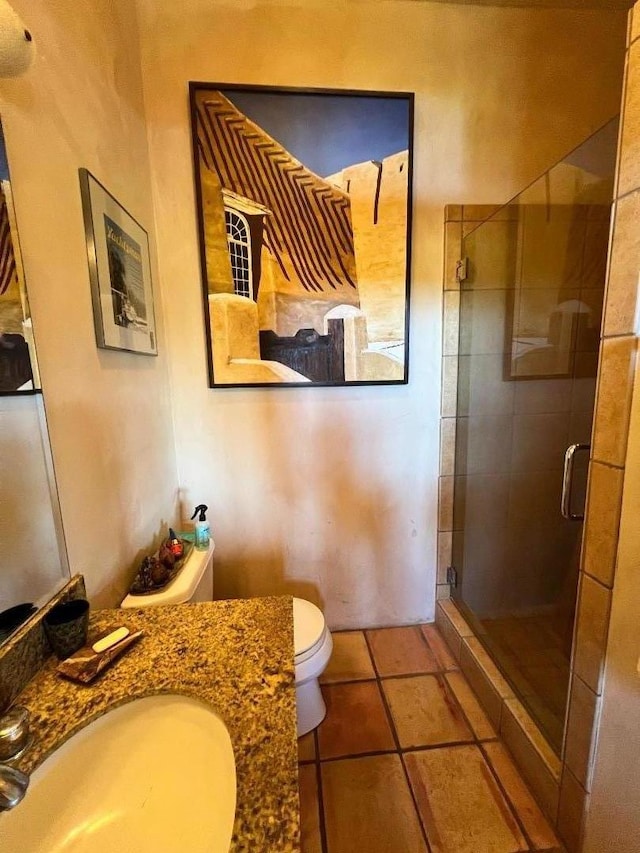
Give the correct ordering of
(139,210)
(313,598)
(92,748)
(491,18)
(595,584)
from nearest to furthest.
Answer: (92,748)
(595,584)
(139,210)
(491,18)
(313,598)

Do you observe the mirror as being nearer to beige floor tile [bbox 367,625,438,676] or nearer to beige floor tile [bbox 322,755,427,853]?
beige floor tile [bbox 322,755,427,853]

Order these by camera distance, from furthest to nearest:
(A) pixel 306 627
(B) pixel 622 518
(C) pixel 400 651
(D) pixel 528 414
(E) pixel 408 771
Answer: (C) pixel 400 651 < (D) pixel 528 414 < (A) pixel 306 627 < (E) pixel 408 771 < (B) pixel 622 518

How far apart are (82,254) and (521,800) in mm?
2067

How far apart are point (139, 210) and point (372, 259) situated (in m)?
0.93

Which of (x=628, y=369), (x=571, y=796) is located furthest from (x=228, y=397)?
(x=571, y=796)

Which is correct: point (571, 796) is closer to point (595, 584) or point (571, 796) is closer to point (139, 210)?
point (595, 584)

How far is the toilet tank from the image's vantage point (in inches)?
43.3

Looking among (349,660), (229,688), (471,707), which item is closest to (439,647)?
(471,707)

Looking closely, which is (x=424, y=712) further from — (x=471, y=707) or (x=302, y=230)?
(x=302, y=230)

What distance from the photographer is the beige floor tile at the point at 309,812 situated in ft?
3.59

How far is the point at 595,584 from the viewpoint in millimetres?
927

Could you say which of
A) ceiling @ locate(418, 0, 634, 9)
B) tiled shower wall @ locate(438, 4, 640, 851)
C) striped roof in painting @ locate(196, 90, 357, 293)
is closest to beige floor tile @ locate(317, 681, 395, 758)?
tiled shower wall @ locate(438, 4, 640, 851)

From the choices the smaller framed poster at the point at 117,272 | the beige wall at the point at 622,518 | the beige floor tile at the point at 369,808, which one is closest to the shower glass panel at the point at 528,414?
the beige wall at the point at 622,518

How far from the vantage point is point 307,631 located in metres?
1.38
